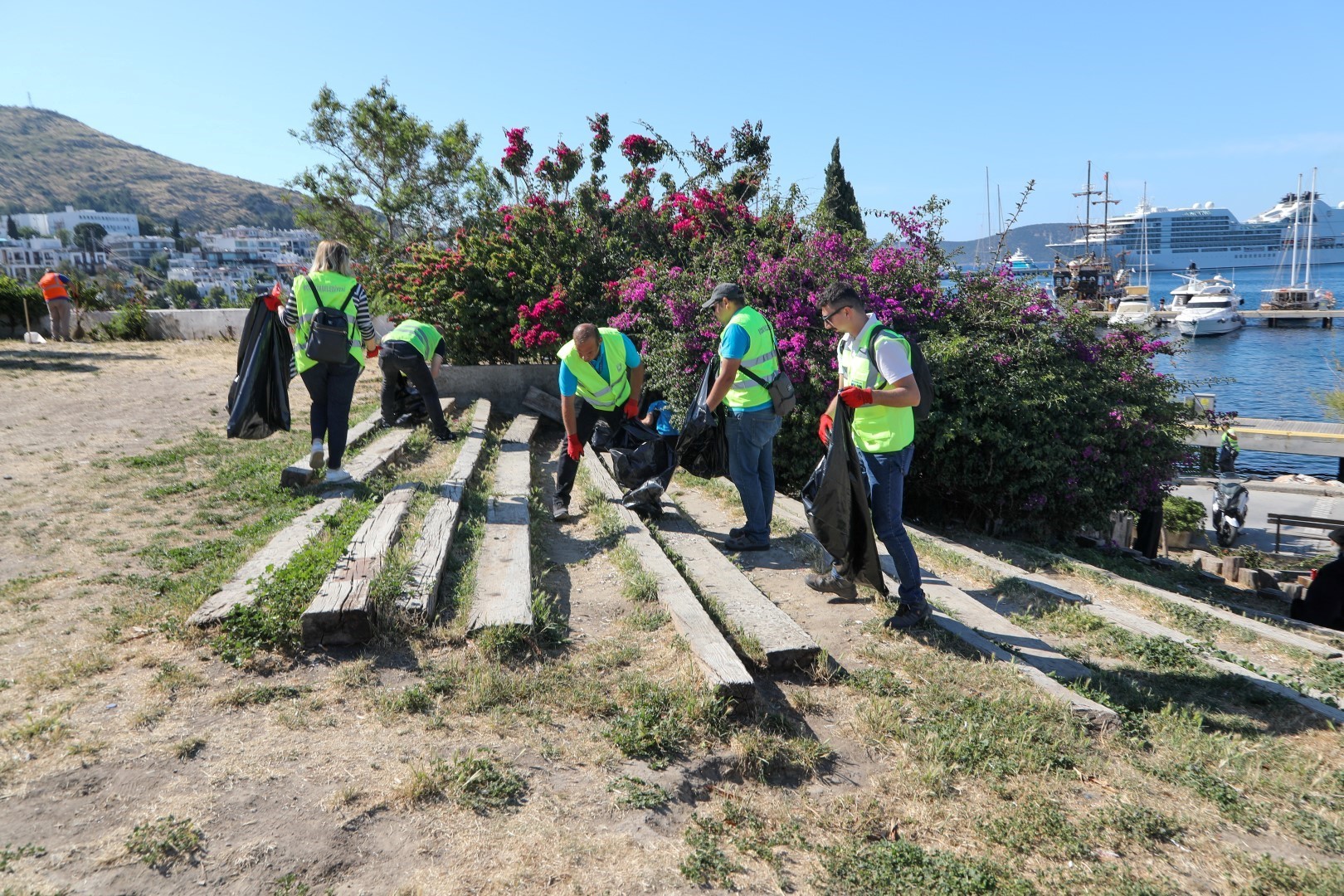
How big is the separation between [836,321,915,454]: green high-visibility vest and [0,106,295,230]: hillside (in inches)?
6529

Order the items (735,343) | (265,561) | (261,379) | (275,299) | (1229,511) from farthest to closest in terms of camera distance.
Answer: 1. (1229,511)
2. (261,379)
3. (275,299)
4. (735,343)
5. (265,561)

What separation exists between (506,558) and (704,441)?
175cm

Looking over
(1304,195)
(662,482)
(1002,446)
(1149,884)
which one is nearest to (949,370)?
(1002,446)

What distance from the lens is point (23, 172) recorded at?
15350 centimetres

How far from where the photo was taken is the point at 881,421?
474cm

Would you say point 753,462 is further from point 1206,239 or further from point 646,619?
point 1206,239

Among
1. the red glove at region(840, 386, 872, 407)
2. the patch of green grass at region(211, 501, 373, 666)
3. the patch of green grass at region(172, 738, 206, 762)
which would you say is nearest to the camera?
the patch of green grass at region(172, 738, 206, 762)

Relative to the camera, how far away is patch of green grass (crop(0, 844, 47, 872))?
2.65 m

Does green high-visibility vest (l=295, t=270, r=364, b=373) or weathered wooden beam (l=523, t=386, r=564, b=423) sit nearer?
green high-visibility vest (l=295, t=270, r=364, b=373)

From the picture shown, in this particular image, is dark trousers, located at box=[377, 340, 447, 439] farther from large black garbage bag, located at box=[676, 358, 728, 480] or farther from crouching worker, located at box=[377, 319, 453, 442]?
large black garbage bag, located at box=[676, 358, 728, 480]

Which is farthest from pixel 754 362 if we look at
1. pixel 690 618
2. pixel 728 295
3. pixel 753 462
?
pixel 690 618

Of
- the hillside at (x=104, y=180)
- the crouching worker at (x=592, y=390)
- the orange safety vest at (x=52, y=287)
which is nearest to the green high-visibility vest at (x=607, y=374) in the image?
the crouching worker at (x=592, y=390)

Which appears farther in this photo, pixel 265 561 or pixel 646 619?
pixel 265 561

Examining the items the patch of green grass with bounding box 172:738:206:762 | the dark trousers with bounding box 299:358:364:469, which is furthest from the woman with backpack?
the patch of green grass with bounding box 172:738:206:762
